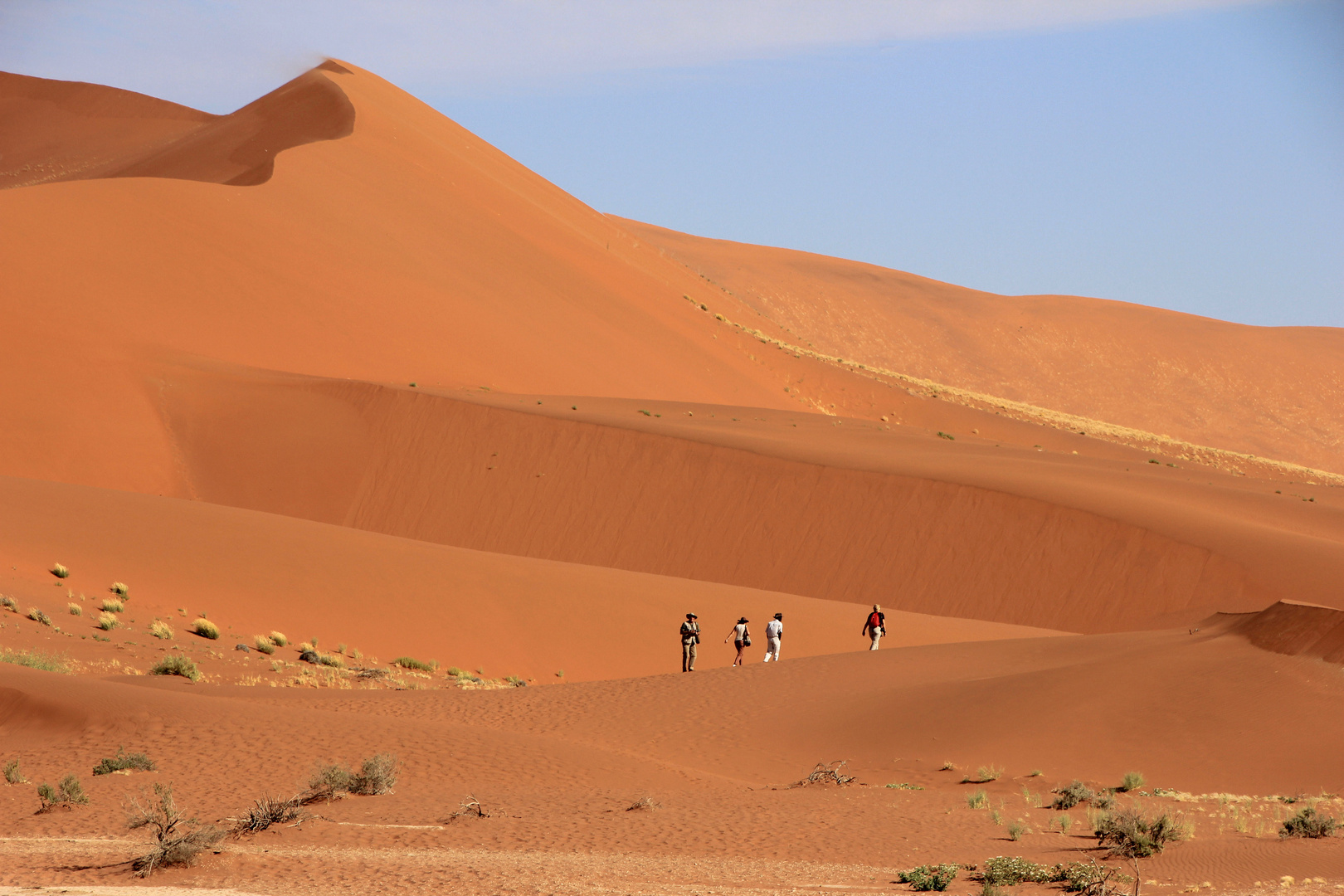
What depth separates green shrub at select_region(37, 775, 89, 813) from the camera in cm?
1038

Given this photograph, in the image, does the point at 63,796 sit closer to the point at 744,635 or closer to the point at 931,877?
the point at 931,877

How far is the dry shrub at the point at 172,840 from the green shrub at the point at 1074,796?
675cm

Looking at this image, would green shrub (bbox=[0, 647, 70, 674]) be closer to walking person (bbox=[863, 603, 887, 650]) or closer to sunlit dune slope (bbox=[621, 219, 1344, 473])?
walking person (bbox=[863, 603, 887, 650])

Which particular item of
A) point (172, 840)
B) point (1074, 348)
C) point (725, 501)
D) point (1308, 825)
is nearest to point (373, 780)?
point (172, 840)

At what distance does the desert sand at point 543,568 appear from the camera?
10.3 m

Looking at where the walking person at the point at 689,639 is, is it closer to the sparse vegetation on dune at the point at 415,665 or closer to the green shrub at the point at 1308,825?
the sparse vegetation on dune at the point at 415,665

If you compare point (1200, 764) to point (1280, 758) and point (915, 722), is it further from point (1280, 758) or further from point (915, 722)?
point (915, 722)

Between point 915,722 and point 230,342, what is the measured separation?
22.8 m

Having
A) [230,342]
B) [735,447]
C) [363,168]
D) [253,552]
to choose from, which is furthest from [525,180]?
[253,552]

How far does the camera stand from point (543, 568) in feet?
77.2

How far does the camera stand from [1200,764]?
11.8 m

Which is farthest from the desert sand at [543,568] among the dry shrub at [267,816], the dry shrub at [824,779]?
the dry shrub at [824,779]

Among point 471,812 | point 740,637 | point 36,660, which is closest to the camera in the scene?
point 471,812

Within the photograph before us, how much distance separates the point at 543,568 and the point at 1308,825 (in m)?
15.9
